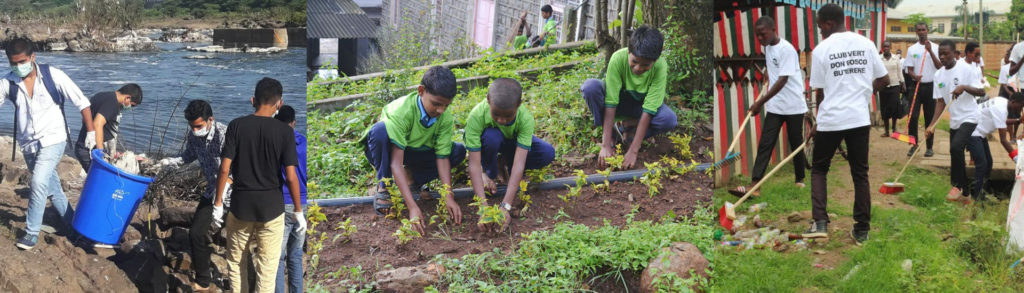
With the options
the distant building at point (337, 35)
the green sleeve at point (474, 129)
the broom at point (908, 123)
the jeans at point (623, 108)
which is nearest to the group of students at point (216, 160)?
the distant building at point (337, 35)

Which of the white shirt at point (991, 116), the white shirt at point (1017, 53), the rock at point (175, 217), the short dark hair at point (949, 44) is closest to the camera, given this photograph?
the rock at point (175, 217)

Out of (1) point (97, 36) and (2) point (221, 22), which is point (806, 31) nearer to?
(2) point (221, 22)

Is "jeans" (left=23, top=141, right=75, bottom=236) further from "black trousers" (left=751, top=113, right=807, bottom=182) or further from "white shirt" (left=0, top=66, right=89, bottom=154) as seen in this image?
"black trousers" (left=751, top=113, right=807, bottom=182)

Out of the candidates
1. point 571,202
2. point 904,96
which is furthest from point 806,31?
point 571,202

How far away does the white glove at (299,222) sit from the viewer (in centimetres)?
419

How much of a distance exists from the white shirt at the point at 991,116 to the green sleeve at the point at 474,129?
10.2 feet

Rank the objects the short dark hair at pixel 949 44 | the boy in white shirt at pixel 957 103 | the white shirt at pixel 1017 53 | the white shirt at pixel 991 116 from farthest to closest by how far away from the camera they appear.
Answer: the white shirt at pixel 991 116
the boy in white shirt at pixel 957 103
the short dark hair at pixel 949 44
the white shirt at pixel 1017 53

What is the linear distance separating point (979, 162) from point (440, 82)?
10.9 feet

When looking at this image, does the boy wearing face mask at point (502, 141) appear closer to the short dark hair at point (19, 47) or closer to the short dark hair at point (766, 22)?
the short dark hair at point (766, 22)

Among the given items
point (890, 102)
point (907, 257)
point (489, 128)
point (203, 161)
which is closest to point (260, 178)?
point (203, 161)

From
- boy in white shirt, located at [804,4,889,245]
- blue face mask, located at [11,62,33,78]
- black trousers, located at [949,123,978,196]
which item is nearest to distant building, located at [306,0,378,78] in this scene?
blue face mask, located at [11,62,33,78]

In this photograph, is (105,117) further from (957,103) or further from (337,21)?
(957,103)

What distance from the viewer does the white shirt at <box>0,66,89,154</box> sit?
451cm

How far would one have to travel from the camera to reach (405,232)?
4.05 meters
